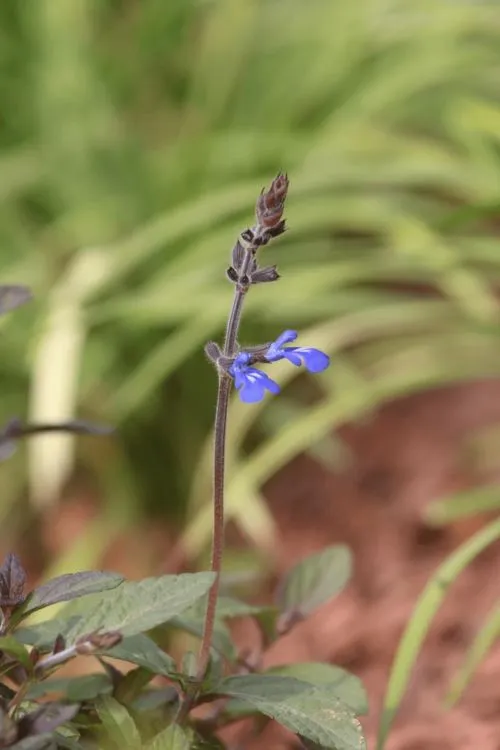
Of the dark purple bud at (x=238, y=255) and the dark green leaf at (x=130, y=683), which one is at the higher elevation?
the dark purple bud at (x=238, y=255)

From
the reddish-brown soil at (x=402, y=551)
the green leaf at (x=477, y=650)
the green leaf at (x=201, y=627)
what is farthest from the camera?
the reddish-brown soil at (x=402, y=551)

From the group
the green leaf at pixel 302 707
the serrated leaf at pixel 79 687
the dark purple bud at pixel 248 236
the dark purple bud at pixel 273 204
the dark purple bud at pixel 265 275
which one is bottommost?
the green leaf at pixel 302 707

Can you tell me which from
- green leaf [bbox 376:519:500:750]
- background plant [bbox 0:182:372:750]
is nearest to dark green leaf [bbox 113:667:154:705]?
background plant [bbox 0:182:372:750]

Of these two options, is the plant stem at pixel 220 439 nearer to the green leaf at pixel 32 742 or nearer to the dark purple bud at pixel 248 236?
the dark purple bud at pixel 248 236

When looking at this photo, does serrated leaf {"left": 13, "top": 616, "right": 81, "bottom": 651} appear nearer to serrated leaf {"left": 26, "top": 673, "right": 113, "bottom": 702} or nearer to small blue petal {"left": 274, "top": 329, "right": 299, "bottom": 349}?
serrated leaf {"left": 26, "top": 673, "right": 113, "bottom": 702}

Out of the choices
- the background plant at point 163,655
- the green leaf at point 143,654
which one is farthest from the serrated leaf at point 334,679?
the green leaf at point 143,654

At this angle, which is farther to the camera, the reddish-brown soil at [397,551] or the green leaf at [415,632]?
the reddish-brown soil at [397,551]

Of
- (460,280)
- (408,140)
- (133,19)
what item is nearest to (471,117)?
(460,280)
